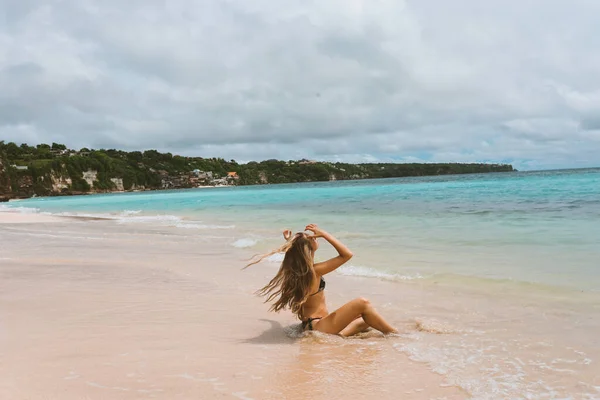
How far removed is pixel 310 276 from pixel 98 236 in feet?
44.6

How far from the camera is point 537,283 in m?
7.51

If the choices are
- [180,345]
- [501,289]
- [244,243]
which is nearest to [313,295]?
[180,345]

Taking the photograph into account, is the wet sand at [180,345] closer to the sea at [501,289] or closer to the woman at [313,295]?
the woman at [313,295]

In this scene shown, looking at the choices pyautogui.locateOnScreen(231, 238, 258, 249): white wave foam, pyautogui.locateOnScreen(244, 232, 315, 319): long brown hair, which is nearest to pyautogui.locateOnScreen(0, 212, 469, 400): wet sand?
pyautogui.locateOnScreen(244, 232, 315, 319): long brown hair

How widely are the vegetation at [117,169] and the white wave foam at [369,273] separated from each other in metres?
91.4

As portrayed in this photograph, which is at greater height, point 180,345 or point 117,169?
point 117,169

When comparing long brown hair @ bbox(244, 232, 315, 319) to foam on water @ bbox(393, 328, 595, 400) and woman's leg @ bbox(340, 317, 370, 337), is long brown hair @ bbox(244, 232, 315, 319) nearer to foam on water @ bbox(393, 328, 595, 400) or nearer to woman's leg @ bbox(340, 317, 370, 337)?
woman's leg @ bbox(340, 317, 370, 337)

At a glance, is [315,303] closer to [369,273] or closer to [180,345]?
[180,345]

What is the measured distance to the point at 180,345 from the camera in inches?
189

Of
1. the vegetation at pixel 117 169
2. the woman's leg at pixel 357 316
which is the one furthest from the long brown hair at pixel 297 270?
the vegetation at pixel 117 169

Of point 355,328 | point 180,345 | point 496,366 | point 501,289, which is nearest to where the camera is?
point 496,366

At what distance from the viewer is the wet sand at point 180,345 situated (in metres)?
3.71

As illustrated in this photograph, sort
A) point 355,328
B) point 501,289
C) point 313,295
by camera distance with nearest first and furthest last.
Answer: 1. point 355,328
2. point 313,295
3. point 501,289

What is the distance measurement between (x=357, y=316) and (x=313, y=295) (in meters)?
0.58
